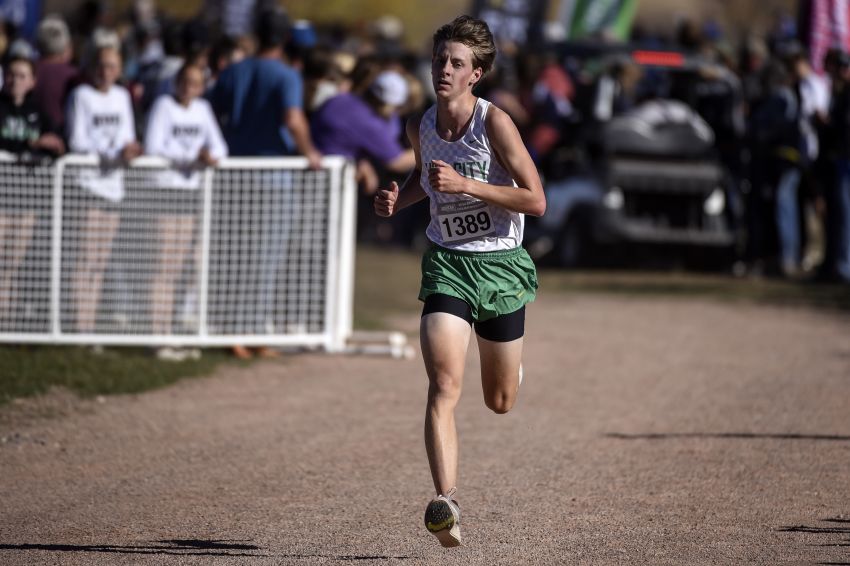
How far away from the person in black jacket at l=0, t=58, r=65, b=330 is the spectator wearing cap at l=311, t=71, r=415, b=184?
6.73 ft

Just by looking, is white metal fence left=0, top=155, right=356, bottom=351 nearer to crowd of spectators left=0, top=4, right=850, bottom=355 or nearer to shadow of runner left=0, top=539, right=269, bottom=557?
crowd of spectators left=0, top=4, right=850, bottom=355

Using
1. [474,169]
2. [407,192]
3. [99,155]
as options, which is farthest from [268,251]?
[474,169]

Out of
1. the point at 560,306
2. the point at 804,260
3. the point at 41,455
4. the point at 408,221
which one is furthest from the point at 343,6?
the point at 41,455

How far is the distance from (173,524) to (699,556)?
2.15 meters

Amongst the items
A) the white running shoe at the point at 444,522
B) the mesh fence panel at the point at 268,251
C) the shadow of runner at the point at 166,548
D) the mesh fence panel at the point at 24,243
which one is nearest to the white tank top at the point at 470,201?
the white running shoe at the point at 444,522

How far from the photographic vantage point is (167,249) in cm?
1048

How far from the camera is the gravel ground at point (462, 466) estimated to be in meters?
5.84

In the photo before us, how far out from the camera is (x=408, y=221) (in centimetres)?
2156

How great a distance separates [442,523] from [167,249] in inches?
219

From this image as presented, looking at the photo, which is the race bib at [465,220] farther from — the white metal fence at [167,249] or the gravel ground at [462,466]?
the white metal fence at [167,249]

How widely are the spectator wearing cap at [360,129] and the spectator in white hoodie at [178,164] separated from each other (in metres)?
0.93

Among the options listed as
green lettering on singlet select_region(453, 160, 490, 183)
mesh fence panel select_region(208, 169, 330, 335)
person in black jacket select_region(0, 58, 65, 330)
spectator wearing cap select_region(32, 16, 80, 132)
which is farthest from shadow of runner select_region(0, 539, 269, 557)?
spectator wearing cap select_region(32, 16, 80, 132)

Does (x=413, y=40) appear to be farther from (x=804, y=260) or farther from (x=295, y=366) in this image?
(x=295, y=366)

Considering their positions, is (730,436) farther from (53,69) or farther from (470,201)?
(53,69)
